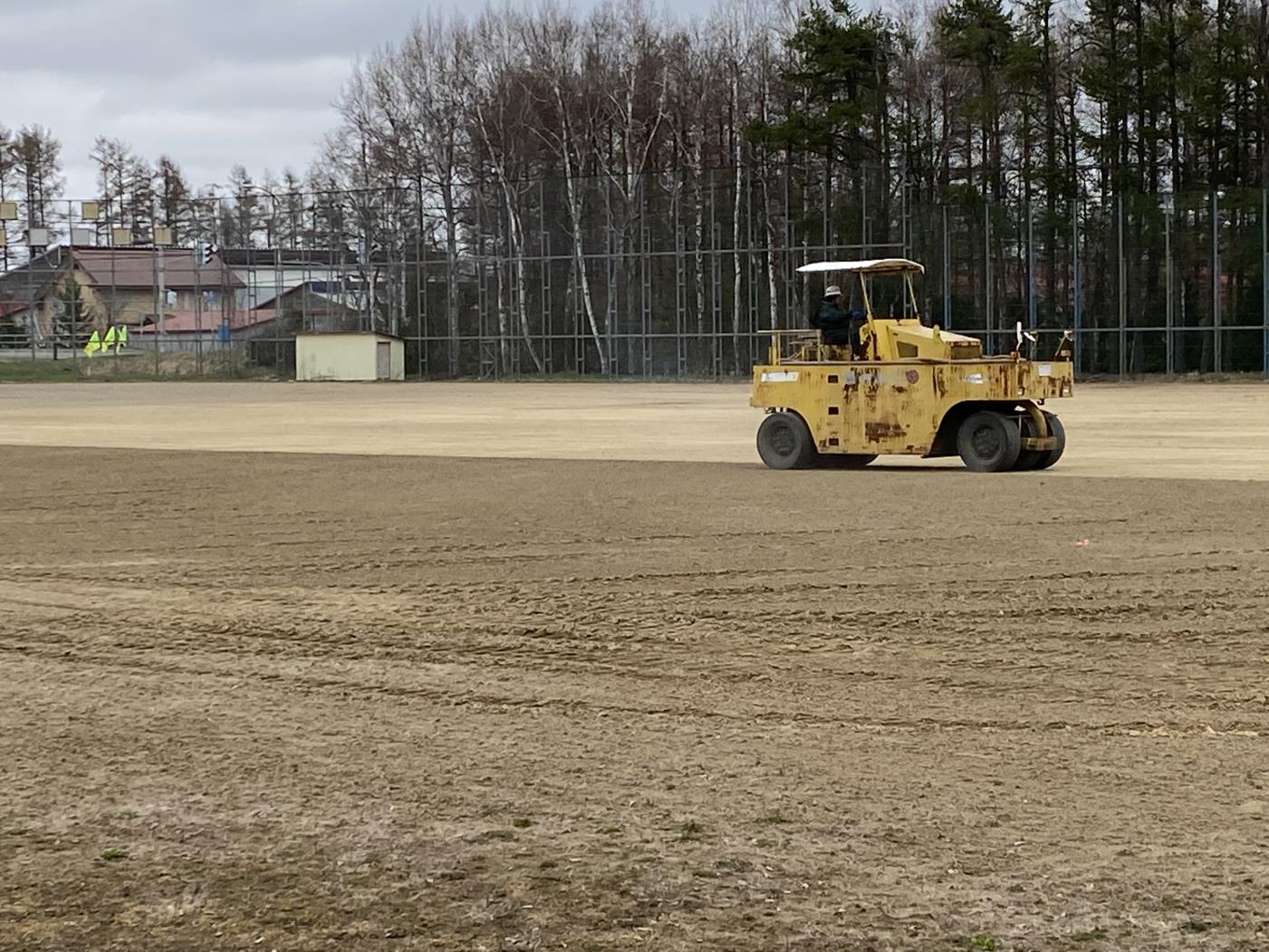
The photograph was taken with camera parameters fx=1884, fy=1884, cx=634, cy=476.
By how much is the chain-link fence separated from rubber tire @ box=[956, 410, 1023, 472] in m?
33.7

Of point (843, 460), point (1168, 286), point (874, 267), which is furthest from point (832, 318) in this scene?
point (1168, 286)

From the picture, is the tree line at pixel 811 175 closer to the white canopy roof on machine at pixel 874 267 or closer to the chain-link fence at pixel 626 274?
the chain-link fence at pixel 626 274

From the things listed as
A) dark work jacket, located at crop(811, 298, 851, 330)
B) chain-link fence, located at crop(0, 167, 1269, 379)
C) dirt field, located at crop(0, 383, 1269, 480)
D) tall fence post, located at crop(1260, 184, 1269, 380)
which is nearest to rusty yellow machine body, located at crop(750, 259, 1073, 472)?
dark work jacket, located at crop(811, 298, 851, 330)

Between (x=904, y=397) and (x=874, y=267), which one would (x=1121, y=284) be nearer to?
(x=874, y=267)

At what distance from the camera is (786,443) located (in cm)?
2220

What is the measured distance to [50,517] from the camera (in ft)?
54.0

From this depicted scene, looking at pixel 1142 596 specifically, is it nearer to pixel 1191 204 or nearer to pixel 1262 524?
pixel 1262 524

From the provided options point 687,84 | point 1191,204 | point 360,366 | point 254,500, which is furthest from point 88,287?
point 254,500

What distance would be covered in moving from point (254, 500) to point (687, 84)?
62.6m

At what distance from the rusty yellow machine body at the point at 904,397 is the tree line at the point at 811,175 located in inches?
1471

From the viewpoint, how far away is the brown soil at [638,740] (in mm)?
5137

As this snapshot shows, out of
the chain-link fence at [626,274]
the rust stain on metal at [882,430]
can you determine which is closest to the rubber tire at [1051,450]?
the rust stain on metal at [882,430]

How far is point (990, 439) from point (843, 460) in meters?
2.50

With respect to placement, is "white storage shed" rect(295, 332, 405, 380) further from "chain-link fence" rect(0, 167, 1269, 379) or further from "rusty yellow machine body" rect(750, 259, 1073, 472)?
"rusty yellow machine body" rect(750, 259, 1073, 472)
